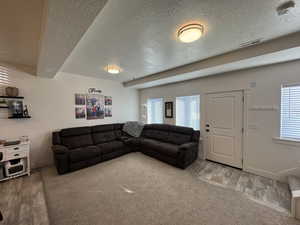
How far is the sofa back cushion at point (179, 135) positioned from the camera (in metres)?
3.73

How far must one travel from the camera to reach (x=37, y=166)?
10.7ft

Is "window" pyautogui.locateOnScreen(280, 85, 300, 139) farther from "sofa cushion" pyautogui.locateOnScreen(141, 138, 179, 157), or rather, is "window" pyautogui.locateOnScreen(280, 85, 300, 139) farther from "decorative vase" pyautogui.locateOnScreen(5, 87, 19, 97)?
"decorative vase" pyautogui.locateOnScreen(5, 87, 19, 97)

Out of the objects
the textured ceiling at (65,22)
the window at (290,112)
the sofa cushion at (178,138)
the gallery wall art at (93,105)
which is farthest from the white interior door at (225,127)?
the gallery wall art at (93,105)

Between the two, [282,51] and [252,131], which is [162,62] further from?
[252,131]

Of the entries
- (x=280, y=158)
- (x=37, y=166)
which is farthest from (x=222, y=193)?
(x=37, y=166)

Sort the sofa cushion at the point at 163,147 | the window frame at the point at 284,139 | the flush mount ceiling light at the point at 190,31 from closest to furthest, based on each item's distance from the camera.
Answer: the flush mount ceiling light at the point at 190,31 < the window frame at the point at 284,139 < the sofa cushion at the point at 163,147

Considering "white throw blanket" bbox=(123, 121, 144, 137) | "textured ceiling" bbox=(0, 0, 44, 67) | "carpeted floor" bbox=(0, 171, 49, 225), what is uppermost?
"textured ceiling" bbox=(0, 0, 44, 67)

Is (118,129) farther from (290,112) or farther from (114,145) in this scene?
(290,112)

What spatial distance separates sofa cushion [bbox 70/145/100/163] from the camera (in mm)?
2951

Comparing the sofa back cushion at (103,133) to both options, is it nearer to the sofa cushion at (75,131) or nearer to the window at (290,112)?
the sofa cushion at (75,131)

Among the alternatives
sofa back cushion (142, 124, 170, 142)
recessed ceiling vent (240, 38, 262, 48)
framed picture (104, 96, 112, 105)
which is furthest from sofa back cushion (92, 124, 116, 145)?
recessed ceiling vent (240, 38, 262, 48)

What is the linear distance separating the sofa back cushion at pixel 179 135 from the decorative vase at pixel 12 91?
421 cm

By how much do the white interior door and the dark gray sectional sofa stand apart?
46cm

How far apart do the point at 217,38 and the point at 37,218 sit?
3.70 m
